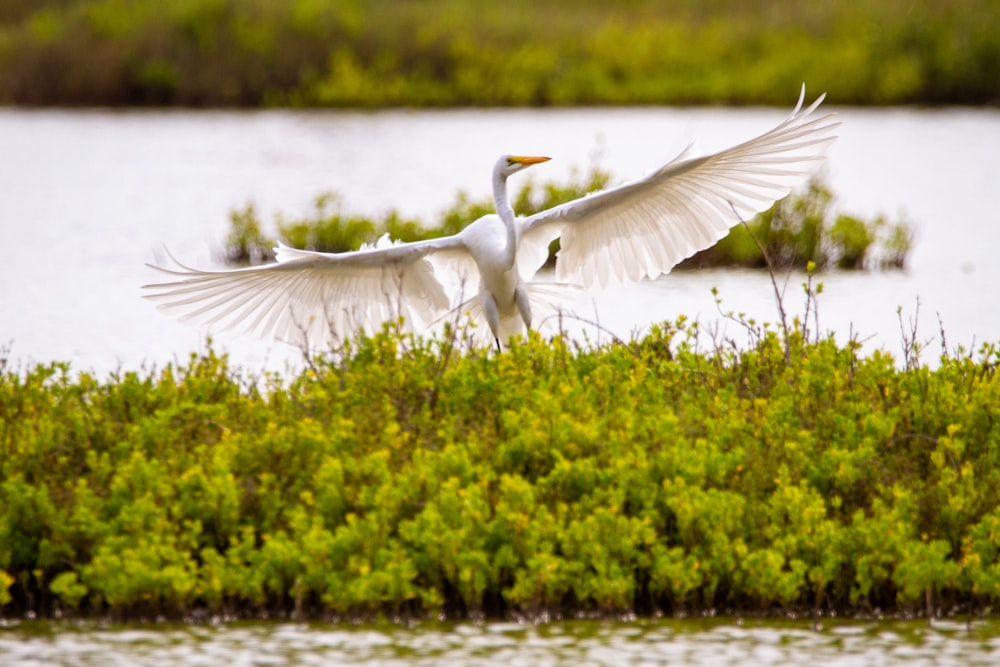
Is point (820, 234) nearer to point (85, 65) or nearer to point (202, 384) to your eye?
point (202, 384)

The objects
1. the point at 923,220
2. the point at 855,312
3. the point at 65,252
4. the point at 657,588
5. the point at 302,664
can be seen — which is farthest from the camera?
the point at 923,220

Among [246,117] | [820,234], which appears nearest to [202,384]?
[820,234]

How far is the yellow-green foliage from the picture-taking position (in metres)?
6.12

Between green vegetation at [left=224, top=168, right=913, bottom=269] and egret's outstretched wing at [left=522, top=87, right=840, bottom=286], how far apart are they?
226 inches

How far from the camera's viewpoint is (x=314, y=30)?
38219 mm

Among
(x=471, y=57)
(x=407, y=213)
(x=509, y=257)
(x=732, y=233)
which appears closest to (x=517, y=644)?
(x=509, y=257)

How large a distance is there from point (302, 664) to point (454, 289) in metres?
3.93

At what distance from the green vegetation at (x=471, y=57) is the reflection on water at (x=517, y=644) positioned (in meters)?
29.8

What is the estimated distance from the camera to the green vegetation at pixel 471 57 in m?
35.4

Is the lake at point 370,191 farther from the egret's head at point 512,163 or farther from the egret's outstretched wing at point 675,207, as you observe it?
the egret's head at point 512,163

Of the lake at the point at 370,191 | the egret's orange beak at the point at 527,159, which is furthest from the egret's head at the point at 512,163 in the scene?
the lake at the point at 370,191

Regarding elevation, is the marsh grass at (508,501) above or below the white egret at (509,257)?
below

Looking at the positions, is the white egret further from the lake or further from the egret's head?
the lake

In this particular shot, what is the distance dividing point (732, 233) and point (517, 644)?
1081 centimetres
